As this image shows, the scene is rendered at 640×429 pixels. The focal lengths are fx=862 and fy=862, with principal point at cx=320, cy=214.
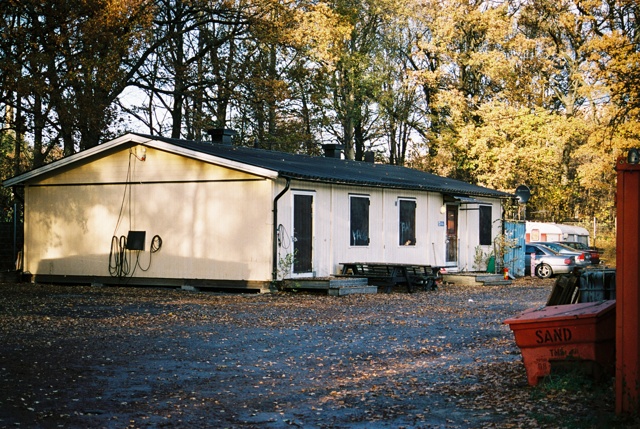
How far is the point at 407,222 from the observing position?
26.8m

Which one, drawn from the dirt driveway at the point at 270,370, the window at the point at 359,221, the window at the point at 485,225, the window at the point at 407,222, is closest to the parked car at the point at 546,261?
the window at the point at 485,225

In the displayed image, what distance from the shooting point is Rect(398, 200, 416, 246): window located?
2655 centimetres

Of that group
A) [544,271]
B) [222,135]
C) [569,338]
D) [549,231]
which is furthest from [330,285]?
[549,231]

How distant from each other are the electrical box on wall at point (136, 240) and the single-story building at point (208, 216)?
3 centimetres

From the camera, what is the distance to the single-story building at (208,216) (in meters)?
21.9

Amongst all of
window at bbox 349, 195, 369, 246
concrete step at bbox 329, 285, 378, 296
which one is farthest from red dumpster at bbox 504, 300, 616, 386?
window at bbox 349, 195, 369, 246

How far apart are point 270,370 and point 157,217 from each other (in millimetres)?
14128

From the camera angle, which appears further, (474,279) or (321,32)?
(321,32)

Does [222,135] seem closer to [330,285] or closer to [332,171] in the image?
[332,171]

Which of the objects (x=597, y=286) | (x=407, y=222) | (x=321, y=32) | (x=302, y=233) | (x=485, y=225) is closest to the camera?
(x=597, y=286)

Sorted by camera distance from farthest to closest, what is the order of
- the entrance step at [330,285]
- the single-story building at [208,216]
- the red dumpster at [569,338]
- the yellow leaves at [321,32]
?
the yellow leaves at [321,32], the single-story building at [208,216], the entrance step at [330,285], the red dumpster at [569,338]

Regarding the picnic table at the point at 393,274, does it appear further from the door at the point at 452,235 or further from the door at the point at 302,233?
the door at the point at 452,235

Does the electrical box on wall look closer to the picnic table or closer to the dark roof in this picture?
the dark roof

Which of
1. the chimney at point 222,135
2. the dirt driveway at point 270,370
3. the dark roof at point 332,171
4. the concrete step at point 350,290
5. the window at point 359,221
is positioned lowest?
the dirt driveway at point 270,370
